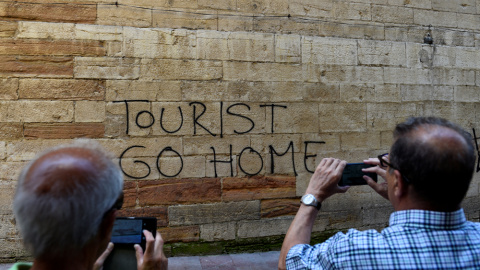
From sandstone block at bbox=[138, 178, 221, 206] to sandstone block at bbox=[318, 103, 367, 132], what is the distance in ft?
5.35

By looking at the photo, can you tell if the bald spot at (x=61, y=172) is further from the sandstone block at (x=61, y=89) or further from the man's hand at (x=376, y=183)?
the sandstone block at (x=61, y=89)

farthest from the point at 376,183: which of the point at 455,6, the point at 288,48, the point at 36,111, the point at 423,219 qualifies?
the point at 455,6

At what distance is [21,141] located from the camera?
165 inches

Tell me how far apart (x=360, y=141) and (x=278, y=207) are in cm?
146

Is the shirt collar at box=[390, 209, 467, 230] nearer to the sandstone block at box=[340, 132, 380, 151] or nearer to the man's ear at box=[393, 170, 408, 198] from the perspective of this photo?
the man's ear at box=[393, 170, 408, 198]

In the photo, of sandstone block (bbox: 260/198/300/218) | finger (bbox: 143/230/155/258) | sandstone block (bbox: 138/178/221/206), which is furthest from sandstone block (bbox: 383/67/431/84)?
finger (bbox: 143/230/155/258)

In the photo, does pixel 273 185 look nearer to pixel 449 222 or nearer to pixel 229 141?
pixel 229 141

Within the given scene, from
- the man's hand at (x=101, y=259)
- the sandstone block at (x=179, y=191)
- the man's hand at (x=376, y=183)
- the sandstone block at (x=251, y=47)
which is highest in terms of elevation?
the sandstone block at (x=251, y=47)

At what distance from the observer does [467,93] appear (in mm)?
5770

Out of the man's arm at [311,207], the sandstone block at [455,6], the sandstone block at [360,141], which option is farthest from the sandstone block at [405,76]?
the man's arm at [311,207]

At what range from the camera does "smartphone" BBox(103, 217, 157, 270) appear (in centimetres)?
154

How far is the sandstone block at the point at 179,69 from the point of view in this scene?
4.55 meters

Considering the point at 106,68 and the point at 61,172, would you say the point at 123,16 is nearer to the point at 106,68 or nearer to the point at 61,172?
the point at 106,68

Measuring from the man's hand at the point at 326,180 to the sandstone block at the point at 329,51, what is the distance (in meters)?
3.50
